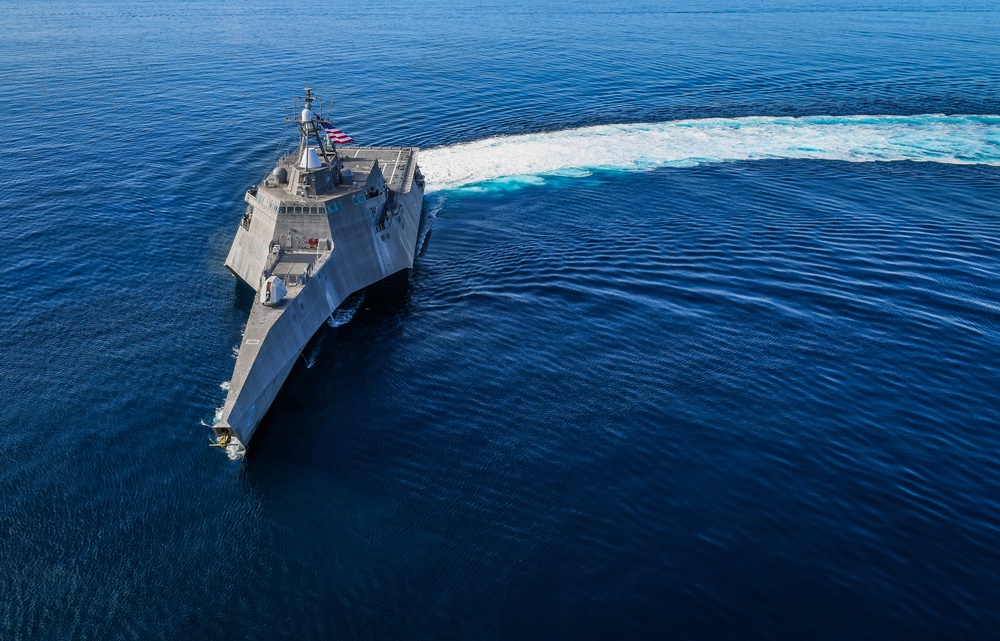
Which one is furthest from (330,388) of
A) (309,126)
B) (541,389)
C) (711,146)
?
(711,146)

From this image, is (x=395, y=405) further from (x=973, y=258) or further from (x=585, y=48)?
(x=585, y=48)

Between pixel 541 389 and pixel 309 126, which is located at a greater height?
pixel 309 126

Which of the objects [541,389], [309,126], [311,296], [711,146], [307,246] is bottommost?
[541,389]

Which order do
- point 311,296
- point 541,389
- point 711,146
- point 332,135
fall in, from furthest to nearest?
point 711,146, point 332,135, point 311,296, point 541,389

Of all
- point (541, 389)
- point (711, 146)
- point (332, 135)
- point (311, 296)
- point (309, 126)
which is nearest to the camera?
point (541, 389)

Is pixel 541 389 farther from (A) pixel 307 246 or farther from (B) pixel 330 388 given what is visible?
(A) pixel 307 246

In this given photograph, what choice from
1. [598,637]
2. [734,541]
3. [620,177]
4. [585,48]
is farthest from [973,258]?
[585,48]

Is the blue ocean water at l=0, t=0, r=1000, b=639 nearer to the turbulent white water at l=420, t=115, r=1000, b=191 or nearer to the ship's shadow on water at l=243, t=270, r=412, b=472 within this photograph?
the ship's shadow on water at l=243, t=270, r=412, b=472

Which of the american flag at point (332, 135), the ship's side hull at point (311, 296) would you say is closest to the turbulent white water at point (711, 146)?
the ship's side hull at point (311, 296)
